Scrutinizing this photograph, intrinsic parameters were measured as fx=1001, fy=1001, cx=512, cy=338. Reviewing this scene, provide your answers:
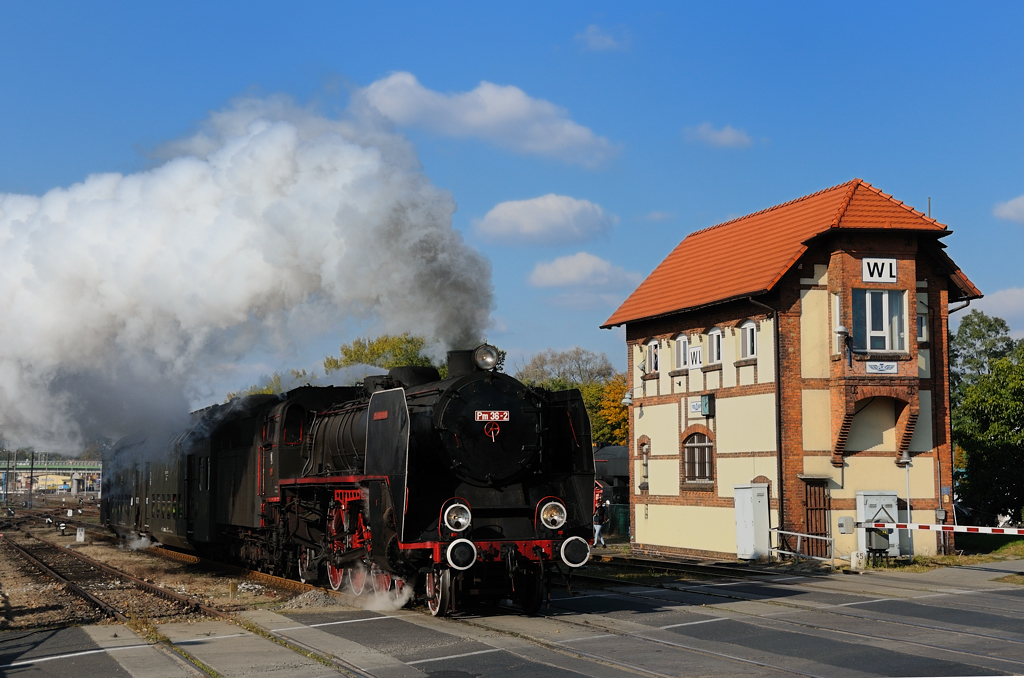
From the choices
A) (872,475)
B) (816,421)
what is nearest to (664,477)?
(816,421)

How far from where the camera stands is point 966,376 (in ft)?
226

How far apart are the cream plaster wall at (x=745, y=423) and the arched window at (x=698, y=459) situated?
1.85 ft

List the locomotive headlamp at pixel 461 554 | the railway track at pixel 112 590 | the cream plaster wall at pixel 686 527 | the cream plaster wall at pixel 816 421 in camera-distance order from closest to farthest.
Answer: the locomotive headlamp at pixel 461 554, the railway track at pixel 112 590, the cream plaster wall at pixel 816 421, the cream plaster wall at pixel 686 527

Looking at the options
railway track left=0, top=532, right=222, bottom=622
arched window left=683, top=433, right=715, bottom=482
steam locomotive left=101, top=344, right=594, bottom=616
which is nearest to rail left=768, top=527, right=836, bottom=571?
arched window left=683, top=433, right=715, bottom=482

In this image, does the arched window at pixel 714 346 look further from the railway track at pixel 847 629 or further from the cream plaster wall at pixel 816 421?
the railway track at pixel 847 629

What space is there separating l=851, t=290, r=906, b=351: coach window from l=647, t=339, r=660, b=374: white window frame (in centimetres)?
653

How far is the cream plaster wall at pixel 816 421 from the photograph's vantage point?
2161cm

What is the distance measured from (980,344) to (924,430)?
53.6m

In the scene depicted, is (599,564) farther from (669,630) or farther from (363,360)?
(363,360)

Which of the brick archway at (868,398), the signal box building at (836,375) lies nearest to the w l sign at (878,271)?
the signal box building at (836,375)

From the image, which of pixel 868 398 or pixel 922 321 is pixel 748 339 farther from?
pixel 922 321

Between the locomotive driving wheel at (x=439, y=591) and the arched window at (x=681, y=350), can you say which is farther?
the arched window at (x=681, y=350)

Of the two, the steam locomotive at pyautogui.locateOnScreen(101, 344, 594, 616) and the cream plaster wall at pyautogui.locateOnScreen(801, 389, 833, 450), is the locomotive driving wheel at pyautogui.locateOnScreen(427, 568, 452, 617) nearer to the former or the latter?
the steam locomotive at pyautogui.locateOnScreen(101, 344, 594, 616)

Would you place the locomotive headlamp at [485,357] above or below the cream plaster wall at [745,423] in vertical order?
above
